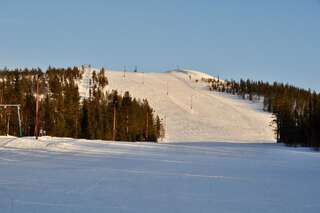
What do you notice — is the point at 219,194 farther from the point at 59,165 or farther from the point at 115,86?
the point at 115,86

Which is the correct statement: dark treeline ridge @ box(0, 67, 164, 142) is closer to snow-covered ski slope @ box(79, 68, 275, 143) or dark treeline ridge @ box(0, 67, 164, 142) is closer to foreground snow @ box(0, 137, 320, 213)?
snow-covered ski slope @ box(79, 68, 275, 143)

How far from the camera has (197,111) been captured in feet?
518

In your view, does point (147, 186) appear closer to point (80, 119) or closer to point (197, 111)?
point (80, 119)

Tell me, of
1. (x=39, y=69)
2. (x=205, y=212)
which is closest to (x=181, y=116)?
(x=39, y=69)

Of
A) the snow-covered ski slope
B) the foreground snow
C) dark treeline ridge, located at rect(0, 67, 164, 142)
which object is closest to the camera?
the foreground snow

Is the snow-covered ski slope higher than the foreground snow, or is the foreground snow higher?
the snow-covered ski slope

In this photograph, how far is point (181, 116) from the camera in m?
149

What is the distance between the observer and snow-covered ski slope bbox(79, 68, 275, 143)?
427ft

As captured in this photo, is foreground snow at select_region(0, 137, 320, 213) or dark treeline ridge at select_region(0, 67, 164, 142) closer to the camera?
foreground snow at select_region(0, 137, 320, 213)

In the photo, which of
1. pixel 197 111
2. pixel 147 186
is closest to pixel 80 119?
pixel 197 111

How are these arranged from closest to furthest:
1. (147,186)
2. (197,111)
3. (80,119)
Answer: (147,186) < (80,119) < (197,111)

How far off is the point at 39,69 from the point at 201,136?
7790 cm

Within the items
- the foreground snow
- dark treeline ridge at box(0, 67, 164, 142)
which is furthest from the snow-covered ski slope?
the foreground snow

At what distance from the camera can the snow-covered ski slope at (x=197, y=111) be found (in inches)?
5128
